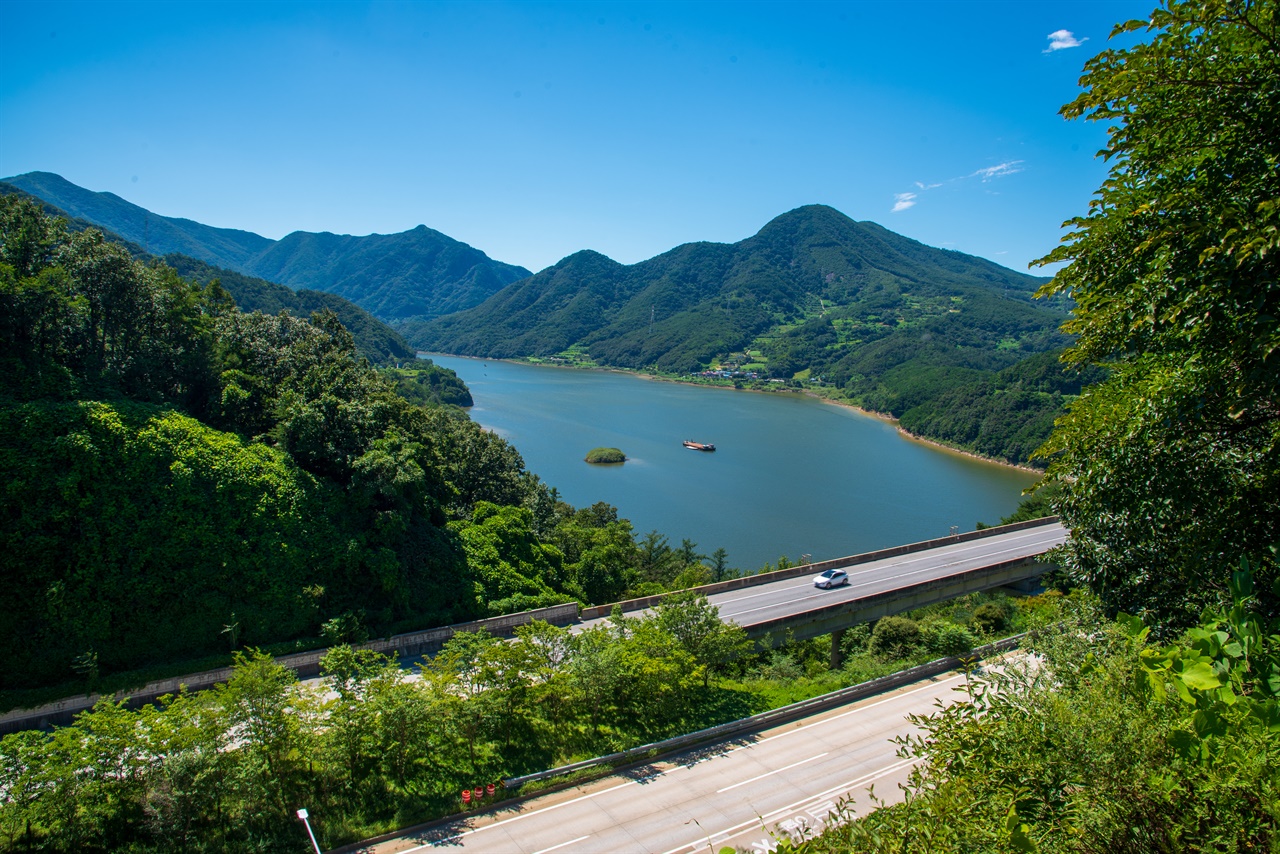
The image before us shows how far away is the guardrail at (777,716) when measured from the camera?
13.6m

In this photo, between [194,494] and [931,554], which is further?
[931,554]

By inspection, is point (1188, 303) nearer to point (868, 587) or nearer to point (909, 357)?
point (868, 587)

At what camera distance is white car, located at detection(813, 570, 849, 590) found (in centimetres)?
2459

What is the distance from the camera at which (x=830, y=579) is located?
24.7 meters

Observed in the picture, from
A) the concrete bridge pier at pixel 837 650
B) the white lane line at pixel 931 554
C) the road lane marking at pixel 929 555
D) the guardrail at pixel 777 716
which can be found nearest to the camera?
the guardrail at pixel 777 716

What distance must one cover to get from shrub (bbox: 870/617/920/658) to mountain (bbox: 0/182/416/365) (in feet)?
237

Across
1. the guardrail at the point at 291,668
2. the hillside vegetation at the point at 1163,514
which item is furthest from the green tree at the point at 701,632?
the hillside vegetation at the point at 1163,514

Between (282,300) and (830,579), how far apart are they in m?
103

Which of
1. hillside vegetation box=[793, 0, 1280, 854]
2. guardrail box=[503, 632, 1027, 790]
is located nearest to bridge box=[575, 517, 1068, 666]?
guardrail box=[503, 632, 1027, 790]

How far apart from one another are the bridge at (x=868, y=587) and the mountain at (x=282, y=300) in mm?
68035

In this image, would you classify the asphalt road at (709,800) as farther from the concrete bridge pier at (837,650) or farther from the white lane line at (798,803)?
the concrete bridge pier at (837,650)

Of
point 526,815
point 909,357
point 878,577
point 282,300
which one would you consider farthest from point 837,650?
point 909,357

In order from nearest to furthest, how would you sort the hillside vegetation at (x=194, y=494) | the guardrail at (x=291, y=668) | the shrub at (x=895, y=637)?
the guardrail at (x=291, y=668) < the hillside vegetation at (x=194, y=494) < the shrub at (x=895, y=637)

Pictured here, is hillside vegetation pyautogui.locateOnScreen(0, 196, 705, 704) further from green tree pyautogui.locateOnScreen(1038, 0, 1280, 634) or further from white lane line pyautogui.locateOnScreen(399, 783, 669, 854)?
green tree pyautogui.locateOnScreen(1038, 0, 1280, 634)
